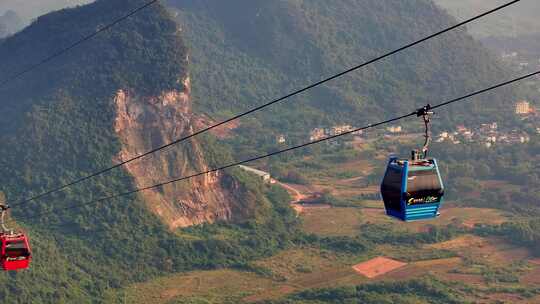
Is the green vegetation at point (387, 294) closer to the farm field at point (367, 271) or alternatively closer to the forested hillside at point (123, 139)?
the farm field at point (367, 271)

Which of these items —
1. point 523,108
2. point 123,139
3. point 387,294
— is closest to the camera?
point 387,294

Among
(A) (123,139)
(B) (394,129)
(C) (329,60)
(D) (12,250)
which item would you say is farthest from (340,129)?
A: (D) (12,250)

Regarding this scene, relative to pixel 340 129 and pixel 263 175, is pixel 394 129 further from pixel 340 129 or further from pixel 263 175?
pixel 263 175

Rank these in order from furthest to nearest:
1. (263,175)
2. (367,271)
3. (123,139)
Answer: (263,175) → (123,139) → (367,271)

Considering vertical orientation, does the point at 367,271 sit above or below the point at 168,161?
below

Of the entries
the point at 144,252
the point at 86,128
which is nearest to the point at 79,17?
the point at 86,128

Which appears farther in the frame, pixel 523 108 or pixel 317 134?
pixel 523 108

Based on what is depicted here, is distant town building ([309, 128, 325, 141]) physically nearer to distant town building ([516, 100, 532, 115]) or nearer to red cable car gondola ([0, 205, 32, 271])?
distant town building ([516, 100, 532, 115])

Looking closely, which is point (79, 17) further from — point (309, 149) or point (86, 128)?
point (309, 149)
